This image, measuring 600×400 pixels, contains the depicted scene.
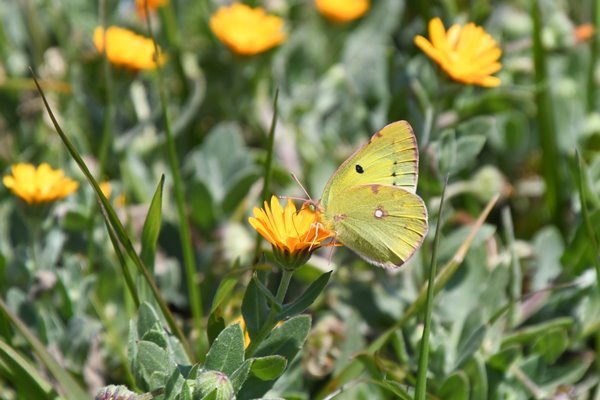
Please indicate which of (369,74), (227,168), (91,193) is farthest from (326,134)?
(91,193)

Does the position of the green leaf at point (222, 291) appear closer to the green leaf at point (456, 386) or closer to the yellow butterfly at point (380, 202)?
the yellow butterfly at point (380, 202)

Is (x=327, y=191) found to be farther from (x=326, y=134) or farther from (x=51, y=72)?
(x=51, y=72)

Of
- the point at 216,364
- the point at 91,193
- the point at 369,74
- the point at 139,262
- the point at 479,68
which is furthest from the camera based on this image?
the point at 369,74

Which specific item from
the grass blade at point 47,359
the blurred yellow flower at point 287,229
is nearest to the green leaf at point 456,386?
the blurred yellow flower at point 287,229

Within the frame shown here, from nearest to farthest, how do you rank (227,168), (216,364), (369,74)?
(216,364)
(227,168)
(369,74)

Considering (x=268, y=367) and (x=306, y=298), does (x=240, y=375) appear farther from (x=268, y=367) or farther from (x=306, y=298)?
(x=306, y=298)

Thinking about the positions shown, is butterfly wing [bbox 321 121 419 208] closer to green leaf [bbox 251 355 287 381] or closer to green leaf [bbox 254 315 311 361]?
green leaf [bbox 254 315 311 361]

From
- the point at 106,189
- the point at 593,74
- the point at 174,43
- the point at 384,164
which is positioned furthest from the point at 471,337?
the point at 174,43
